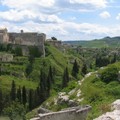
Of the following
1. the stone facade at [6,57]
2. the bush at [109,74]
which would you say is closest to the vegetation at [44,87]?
the bush at [109,74]

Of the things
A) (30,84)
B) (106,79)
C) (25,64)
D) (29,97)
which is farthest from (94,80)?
(25,64)

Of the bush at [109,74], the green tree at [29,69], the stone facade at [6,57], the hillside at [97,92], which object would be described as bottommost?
the green tree at [29,69]

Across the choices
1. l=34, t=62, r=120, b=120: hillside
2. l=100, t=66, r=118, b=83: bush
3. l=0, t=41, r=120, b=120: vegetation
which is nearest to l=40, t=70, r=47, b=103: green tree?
l=0, t=41, r=120, b=120: vegetation

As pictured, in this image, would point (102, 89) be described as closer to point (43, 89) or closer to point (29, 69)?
point (43, 89)

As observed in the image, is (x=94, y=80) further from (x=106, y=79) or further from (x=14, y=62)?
(x=14, y=62)

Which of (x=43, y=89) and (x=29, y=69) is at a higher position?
(x=29, y=69)

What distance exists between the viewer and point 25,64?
197375 millimetres

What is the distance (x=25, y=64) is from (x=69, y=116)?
16525 centimetres

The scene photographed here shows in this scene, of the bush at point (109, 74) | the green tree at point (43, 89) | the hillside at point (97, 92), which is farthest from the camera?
the green tree at point (43, 89)

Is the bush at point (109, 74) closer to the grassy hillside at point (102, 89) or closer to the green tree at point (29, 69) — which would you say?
the grassy hillside at point (102, 89)

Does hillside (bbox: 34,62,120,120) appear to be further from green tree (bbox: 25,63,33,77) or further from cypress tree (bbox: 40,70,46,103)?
green tree (bbox: 25,63,33,77)

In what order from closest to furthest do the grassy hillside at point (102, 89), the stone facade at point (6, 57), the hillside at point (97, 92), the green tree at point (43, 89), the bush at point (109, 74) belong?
the grassy hillside at point (102, 89)
the hillside at point (97, 92)
the bush at point (109, 74)
the green tree at point (43, 89)
the stone facade at point (6, 57)

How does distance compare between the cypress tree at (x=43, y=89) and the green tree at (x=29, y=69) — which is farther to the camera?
the green tree at (x=29, y=69)

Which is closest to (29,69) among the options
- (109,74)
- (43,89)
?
(43,89)
